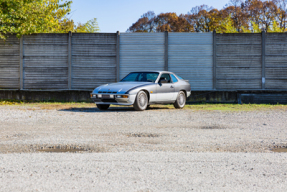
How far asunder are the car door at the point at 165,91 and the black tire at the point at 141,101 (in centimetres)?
61

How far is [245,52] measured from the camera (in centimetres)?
1886

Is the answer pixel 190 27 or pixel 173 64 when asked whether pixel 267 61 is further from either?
pixel 190 27

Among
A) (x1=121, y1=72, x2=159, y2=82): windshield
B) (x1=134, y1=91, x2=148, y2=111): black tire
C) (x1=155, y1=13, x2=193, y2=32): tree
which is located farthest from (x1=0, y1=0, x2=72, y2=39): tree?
(x1=155, y1=13, x2=193, y2=32): tree

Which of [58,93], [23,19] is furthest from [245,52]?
[23,19]

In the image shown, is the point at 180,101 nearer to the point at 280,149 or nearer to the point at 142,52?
the point at 142,52

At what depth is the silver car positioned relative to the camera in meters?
12.7

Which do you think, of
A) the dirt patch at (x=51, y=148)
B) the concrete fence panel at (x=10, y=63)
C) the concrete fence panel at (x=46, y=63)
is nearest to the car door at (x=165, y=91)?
the concrete fence panel at (x=46, y=63)

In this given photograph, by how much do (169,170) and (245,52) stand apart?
50.2ft

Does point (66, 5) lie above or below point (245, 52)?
above

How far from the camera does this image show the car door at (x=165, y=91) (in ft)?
45.2

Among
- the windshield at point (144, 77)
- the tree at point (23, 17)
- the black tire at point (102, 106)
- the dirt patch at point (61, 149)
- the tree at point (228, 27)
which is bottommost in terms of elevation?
the dirt patch at point (61, 149)

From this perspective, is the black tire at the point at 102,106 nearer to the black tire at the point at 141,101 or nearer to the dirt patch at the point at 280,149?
the black tire at the point at 141,101

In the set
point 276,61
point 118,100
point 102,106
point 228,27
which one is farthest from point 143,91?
point 228,27

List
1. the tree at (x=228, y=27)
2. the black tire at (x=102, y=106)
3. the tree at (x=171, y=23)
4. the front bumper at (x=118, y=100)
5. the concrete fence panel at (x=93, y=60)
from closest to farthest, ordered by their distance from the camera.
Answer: the front bumper at (x=118, y=100), the black tire at (x=102, y=106), the concrete fence panel at (x=93, y=60), the tree at (x=228, y=27), the tree at (x=171, y=23)
